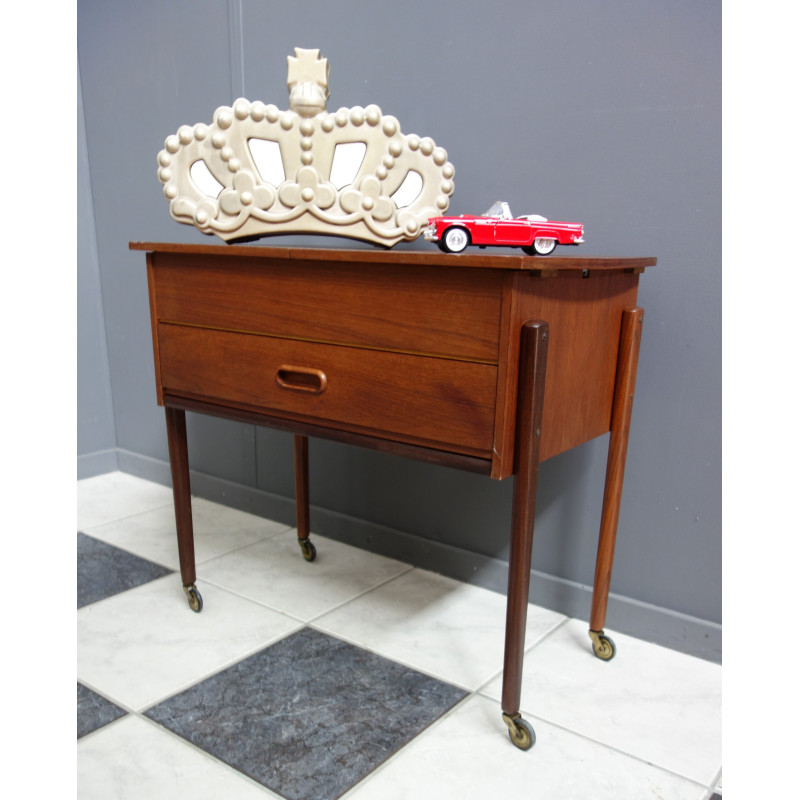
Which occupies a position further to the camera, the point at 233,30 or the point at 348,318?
the point at 233,30

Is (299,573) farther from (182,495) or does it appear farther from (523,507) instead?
(523,507)

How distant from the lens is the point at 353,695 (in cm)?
128

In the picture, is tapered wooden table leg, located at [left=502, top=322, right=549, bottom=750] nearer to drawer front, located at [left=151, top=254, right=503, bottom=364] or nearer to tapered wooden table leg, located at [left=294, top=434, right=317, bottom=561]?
drawer front, located at [left=151, top=254, right=503, bottom=364]

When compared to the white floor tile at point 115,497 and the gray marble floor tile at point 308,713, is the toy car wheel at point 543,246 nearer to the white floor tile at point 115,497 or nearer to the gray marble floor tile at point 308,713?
the gray marble floor tile at point 308,713

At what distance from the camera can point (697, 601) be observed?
4.69ft

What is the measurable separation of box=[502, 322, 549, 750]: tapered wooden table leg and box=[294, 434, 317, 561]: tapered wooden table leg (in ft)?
2.61

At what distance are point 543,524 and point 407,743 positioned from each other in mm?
603

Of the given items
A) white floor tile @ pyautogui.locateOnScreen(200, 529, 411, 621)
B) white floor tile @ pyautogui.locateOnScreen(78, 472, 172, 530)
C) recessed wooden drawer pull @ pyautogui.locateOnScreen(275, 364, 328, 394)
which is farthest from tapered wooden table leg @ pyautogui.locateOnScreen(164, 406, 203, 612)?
white floor tile @ pyautogui.locateOnScreen(78, 472, 172, 530)

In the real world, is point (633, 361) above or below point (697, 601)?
above

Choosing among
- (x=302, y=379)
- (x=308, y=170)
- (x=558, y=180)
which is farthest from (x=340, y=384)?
(x=558, y=180)

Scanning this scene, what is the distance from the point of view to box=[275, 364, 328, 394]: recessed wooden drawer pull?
3.90 feet

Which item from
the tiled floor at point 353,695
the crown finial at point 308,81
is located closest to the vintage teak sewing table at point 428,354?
the tiled floor at point 353,695
